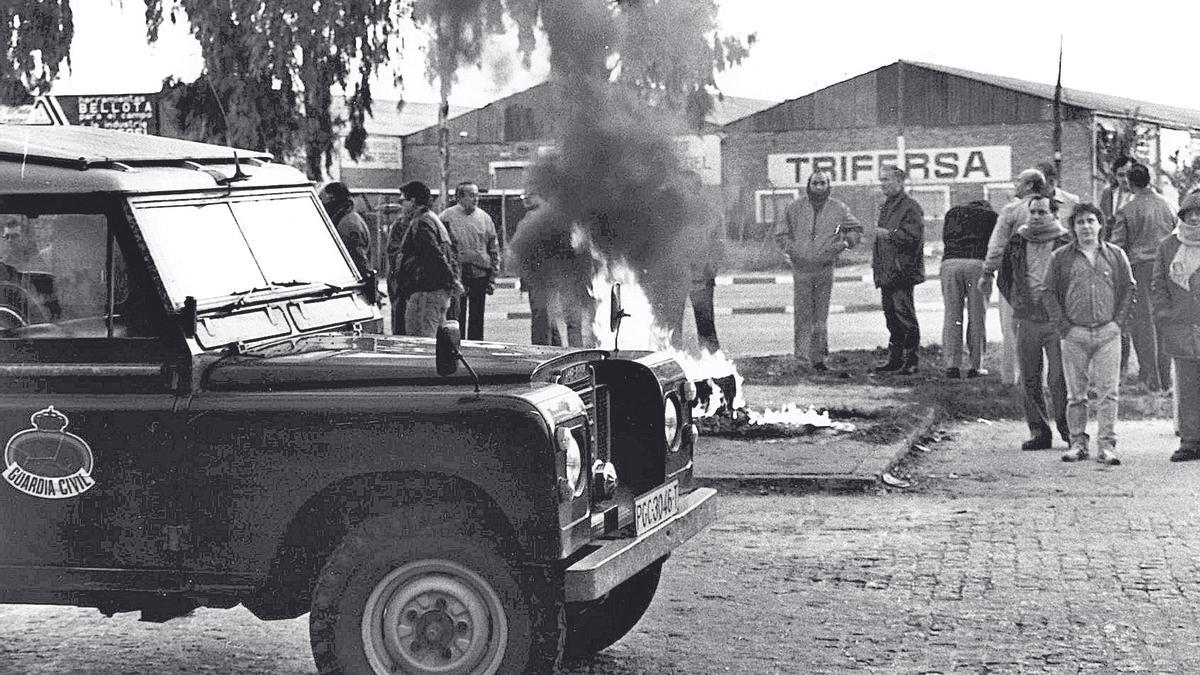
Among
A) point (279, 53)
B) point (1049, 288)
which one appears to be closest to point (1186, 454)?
point (1049, 288)

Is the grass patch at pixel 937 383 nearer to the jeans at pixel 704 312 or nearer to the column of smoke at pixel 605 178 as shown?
the jeans at pixel 704 312

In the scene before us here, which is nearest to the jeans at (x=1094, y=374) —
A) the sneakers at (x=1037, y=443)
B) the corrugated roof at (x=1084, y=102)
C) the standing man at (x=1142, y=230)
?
the sneakers at (x=1037, y=443)

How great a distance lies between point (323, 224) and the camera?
7.06m

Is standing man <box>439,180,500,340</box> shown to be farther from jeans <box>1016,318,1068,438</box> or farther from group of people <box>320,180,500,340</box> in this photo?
jeans <box>1016,318,1068,438</box>

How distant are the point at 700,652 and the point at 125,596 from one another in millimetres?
2103

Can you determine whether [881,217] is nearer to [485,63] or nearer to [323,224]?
[485,63]

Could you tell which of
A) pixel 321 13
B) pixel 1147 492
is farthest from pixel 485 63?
pixel 1147 492

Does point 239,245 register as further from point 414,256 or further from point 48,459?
point 414,256

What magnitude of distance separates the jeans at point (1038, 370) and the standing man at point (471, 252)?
21.1ft

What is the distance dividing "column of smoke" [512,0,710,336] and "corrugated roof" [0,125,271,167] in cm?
709

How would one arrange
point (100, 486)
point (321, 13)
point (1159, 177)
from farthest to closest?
point (1159, 177)
point (321, 13)
point (100, 486)

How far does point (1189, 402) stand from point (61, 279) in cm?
774

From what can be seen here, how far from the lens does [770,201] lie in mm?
38969

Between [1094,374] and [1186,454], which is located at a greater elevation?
[1094,374]
